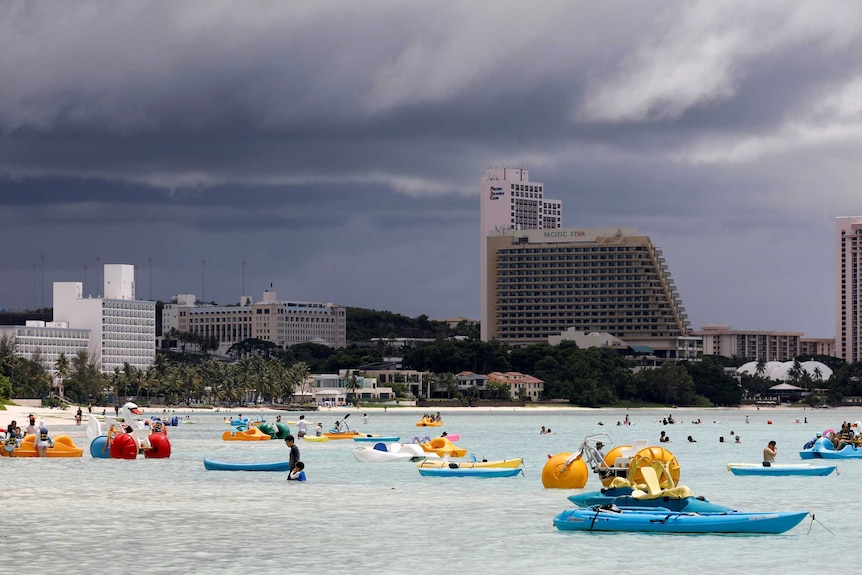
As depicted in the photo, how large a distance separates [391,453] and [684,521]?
1481 inches

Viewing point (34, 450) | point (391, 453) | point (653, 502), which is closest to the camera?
point (653, 502)

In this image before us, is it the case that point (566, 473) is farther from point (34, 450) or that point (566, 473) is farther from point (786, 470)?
point (34, 450)

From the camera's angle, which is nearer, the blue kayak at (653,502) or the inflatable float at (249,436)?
the blue kayak at (653,502)

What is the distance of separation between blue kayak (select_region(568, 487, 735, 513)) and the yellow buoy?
1093 cm

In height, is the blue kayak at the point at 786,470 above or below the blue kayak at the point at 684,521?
below

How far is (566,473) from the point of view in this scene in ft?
183

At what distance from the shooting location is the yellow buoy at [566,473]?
55.3 meters

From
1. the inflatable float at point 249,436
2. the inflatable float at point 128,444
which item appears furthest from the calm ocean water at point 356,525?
the inflatable float at point 249,436

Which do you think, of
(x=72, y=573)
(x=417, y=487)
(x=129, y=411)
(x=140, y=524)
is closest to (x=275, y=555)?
(x=72, y=573)

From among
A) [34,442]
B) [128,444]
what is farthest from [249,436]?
[128,444]

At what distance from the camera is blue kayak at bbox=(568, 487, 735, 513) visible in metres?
40.9

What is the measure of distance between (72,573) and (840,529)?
23348 millimetres

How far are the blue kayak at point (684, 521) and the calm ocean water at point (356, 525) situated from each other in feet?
0.91

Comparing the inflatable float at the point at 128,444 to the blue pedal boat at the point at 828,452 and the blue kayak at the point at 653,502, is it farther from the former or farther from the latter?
the blue pedal boat at the point at 828,452
